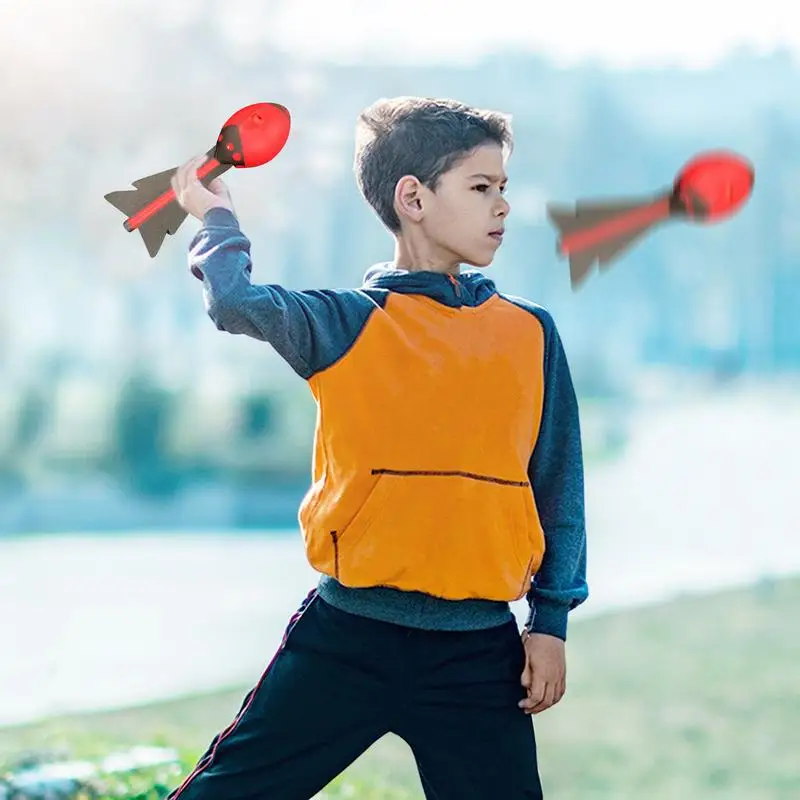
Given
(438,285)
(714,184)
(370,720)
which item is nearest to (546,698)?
(370,720)

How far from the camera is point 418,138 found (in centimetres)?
145

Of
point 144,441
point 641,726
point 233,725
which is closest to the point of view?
point 233,725

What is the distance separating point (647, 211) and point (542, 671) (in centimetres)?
47

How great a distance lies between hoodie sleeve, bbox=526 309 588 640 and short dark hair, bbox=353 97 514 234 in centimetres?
19

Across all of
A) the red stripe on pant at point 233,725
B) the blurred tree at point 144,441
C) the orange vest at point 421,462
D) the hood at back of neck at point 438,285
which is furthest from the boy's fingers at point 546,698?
the blurred tree at point 144,441

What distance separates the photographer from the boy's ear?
1.46m

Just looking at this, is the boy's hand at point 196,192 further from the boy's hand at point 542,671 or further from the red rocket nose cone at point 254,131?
the boy's hand at point 542,671

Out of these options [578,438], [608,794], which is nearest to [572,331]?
[608,794]

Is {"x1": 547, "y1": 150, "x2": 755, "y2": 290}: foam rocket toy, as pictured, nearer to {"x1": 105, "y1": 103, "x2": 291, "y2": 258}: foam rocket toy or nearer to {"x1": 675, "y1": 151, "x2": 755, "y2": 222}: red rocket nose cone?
Result: {"x1": 675, "y1": 151, "x2": 755, "y2": 222}: red rocket nose cone

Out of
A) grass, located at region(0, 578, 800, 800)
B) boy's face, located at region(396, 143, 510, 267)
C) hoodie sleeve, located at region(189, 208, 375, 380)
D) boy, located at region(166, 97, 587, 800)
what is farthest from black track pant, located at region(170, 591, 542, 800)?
grass, located at region(0, 578, 800, 800)

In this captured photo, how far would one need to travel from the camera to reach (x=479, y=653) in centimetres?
143

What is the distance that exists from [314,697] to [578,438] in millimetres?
380

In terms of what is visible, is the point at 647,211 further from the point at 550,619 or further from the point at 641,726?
the point at 641,726

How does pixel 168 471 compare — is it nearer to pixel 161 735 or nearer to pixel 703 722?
pixel 703 722
